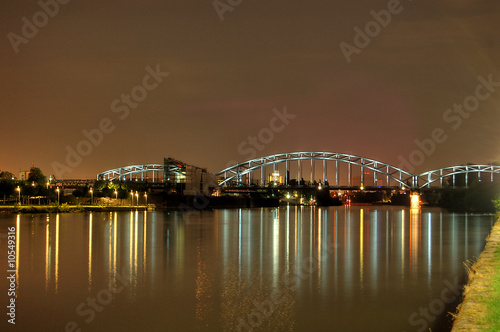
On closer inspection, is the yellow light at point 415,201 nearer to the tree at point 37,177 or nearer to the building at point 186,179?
the building at point 186,179

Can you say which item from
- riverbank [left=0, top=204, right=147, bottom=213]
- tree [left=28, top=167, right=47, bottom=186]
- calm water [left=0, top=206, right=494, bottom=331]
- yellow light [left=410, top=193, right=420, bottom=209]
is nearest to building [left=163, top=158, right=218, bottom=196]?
tree [left=28, top=167, right=47, bottom=186]

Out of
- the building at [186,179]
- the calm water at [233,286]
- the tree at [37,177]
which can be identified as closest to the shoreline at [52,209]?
the tree at [37,177]

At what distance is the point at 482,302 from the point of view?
11.9 metres

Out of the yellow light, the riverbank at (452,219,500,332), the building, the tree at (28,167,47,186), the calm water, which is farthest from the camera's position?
the yellow light

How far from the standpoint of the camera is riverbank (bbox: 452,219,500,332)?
10.3 metres

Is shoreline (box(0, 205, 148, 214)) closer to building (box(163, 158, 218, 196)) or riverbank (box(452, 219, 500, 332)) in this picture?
building (box(163, 158, 218, 196))

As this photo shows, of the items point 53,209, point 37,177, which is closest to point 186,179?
point 37,177

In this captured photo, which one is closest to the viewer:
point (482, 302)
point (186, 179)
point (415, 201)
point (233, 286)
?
point (482, 302)

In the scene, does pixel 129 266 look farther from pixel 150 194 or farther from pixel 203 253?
pixel 150 194

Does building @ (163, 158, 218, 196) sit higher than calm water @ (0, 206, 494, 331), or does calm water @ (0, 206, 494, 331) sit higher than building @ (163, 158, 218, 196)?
building @ (163, 158, 218, 196)

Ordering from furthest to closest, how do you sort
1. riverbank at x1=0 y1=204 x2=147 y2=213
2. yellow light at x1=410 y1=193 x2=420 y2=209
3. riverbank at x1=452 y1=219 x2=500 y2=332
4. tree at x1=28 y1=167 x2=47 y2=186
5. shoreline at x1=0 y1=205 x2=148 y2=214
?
yellow light at x1=410 y1=193 x2=420 y2=209 < tree at x1=28 y1=167 x2=47 y2=186 < riverbank at x1=0 y1=204 x2=147 y2=213 < shoreline at x1=0 y1=205 x2=148 y2=214 < riverbank at x1=452 y1=219 x2=500 y2=332

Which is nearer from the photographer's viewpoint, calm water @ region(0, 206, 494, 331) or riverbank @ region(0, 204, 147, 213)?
calm water @ region(0, 206, 494, 331)

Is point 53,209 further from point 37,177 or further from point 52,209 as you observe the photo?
point 37,177

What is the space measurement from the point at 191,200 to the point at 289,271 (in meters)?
91.3
